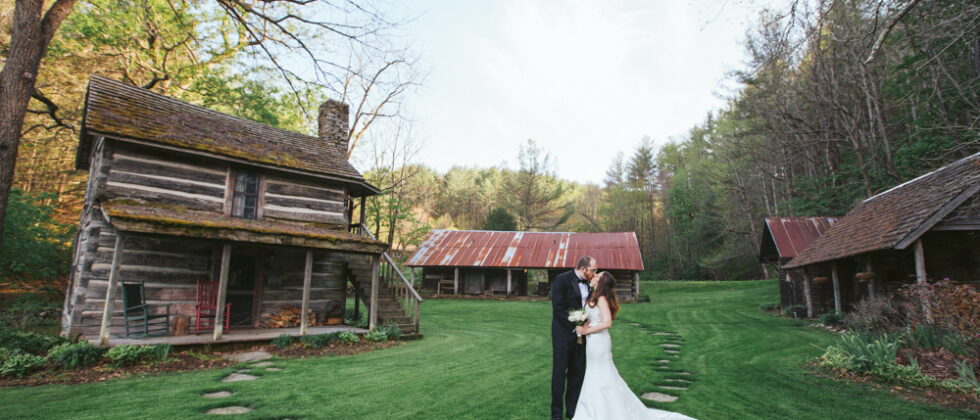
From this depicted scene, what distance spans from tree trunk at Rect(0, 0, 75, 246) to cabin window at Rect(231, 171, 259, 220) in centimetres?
481

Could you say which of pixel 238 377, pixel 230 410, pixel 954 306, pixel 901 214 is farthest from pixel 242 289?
pixel 901 214

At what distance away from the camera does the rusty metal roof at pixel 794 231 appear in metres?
18.8

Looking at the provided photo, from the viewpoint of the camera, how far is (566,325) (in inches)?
196

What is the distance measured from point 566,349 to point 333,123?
1383 centimetres

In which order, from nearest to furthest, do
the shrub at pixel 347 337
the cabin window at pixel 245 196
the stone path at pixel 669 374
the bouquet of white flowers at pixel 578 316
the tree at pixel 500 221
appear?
1. the bouquet of white flowers at pixel 578 316
2. the stone path at pixel 669 374
3. the shrub at pixel 347 337
4. the cabin window at pixel 245 196
5. the tree at pixel 500 221

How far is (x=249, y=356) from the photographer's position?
351 inches

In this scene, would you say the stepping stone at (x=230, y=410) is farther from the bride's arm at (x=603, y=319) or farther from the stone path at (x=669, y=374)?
the stone path at (x=669, y=374)

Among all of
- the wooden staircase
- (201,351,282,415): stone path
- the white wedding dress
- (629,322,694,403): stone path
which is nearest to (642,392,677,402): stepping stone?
(629,322,694,403): stone path

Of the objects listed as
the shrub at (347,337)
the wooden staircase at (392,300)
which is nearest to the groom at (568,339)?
the shrub at (347,337)

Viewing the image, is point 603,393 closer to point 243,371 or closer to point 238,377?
point 238,377

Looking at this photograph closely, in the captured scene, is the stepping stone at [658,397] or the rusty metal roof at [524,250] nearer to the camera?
the stepping stone at [658,397]

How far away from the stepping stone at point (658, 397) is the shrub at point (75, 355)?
908cm

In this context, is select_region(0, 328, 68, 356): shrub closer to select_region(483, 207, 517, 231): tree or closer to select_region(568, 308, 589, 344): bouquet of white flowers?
select_region(568, 308, 589, 344): bouquet of white flowers

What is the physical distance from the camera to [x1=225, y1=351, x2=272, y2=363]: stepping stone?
28.2ft
